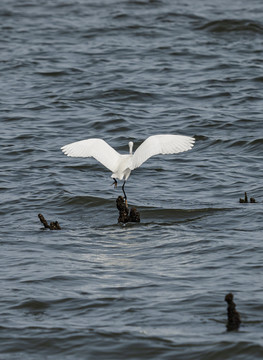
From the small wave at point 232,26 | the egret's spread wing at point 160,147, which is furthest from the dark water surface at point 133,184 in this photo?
the egret's spread wing at point 160,147

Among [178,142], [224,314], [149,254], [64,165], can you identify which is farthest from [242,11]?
[224,314]

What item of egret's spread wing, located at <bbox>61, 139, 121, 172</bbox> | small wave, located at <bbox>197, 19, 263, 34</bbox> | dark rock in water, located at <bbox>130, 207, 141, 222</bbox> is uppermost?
small wave, located at <bbox>197, 19, 263, 34</bbox>

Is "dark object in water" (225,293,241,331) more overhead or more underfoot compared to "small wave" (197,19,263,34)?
more underfoot

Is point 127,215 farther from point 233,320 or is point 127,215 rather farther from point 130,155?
point 233,320

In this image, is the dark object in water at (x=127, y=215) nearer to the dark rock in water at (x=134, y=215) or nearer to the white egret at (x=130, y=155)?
the dark rock in water at (x=134, y=215)

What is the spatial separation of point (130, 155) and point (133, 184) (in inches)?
83.4

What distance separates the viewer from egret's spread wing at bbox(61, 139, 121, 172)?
10.6m

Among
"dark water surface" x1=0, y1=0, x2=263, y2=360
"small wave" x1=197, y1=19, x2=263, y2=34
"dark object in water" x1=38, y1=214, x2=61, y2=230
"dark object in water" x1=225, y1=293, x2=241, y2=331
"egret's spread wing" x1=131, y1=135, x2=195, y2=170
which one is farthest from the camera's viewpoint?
"small wave" x1=197, y1=19, x2=263, y2=34

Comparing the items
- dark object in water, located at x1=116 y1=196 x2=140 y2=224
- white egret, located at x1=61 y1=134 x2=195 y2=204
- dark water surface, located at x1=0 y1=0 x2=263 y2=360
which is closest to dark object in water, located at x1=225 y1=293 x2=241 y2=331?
dark water surface, located at x1=0 y1=0 x2=263 y2=360

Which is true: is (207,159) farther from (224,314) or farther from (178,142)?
(224,314)

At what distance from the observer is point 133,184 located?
1276cm

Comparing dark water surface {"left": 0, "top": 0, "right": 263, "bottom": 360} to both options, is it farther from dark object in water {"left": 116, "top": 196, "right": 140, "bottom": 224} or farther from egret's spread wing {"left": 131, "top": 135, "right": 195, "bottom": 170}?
egret's spread wing {"left": 131, "top": 135, "right": 195, "bottom": 170}

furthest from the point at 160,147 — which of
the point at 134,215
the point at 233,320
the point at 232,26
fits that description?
the point at 232,26

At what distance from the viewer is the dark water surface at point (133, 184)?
738 cm
